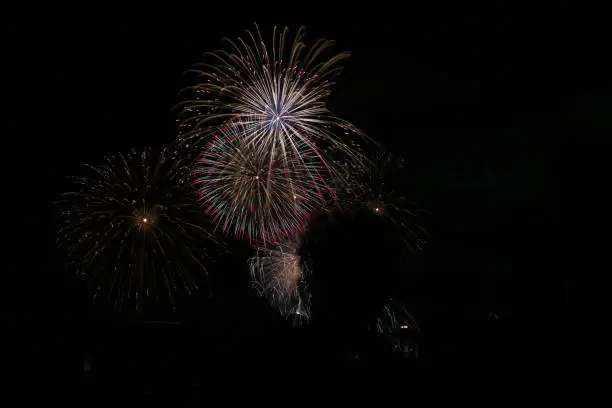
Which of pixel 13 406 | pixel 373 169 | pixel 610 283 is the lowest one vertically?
pixel 13 406

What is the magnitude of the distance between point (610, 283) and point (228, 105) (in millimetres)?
12024

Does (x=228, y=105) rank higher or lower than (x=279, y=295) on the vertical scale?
higher

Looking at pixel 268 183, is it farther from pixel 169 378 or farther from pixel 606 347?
pixel 606 347

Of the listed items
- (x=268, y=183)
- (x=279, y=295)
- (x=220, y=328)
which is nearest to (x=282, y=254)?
(x=279, y=295)

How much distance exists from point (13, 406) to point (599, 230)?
20.8m

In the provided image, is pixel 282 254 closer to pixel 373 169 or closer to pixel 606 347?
pixel 373 169

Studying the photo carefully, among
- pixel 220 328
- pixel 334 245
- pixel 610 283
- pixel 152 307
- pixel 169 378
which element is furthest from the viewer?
pixel 152 307

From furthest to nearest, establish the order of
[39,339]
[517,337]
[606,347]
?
[39,339]
[517,337]
[606,347]

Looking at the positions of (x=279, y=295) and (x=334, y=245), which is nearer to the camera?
(x=334, y=245)

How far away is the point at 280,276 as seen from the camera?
23.7 metres

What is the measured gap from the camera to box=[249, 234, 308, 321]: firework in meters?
23.2

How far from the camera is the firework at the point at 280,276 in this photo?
76.0ft

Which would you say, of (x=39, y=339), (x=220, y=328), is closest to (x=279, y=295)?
(x=220, y=328)

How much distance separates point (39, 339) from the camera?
11.8 meters
